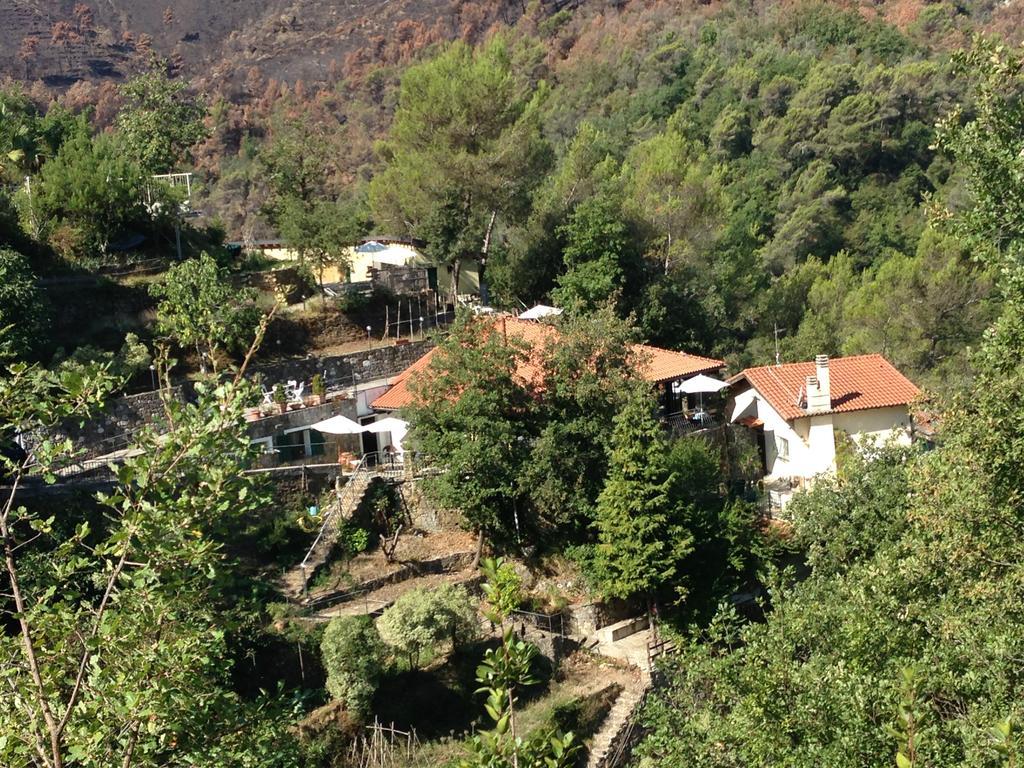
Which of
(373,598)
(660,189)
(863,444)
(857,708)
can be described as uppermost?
(660,189)

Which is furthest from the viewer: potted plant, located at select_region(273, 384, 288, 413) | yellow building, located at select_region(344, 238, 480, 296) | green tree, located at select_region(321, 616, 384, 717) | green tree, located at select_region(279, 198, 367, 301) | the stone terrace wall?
yellow building, located at select_region(344, 238, 480, 296)

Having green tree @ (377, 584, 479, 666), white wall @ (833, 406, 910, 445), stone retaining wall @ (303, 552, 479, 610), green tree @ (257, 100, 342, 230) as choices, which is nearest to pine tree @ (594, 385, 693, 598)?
green tree @ (377, 584, 479, 666)

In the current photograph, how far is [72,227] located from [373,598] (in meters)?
14.2

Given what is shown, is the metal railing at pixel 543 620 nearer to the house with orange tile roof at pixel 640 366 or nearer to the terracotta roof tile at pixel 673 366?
the house with orange tile roof at pixel 640 366

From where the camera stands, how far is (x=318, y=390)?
23359 mm

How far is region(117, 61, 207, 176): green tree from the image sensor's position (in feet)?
106

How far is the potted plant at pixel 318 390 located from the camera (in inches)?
901

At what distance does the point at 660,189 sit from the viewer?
3075 cm

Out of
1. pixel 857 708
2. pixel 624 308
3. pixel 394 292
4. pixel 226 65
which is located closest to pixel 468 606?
pixel 857 708

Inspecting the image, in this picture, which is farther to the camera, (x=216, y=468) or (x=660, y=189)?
(x=660, y=189)

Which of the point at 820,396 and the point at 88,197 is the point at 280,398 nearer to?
the point at 88,197

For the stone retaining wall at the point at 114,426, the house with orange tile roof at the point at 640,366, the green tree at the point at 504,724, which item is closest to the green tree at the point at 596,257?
the house with orange tile roof at the point at 640,366

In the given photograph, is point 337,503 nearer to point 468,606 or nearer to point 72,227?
point 468,606

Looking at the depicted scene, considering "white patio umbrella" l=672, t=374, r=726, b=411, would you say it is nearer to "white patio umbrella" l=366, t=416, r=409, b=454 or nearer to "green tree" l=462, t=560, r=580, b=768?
"white patio umbrella" l=366, t=416, r=409, b=454
